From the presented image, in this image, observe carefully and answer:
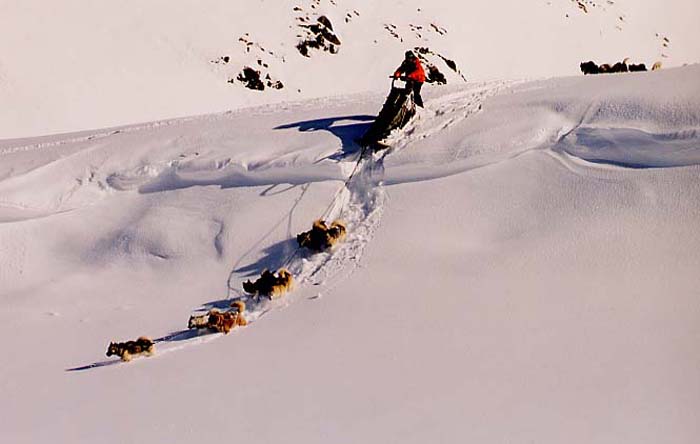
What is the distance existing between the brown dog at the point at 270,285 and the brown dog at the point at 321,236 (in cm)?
57

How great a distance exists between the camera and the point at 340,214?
276 inches

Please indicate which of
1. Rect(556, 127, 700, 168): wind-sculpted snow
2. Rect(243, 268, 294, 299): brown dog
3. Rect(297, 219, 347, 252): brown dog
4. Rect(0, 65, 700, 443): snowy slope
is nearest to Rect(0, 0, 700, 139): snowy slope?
Rect(0, 65, 700, 443): snowy slope

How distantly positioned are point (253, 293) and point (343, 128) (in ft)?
9.95

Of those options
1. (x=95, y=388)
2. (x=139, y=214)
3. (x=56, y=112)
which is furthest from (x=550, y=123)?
(x=56, y=112)

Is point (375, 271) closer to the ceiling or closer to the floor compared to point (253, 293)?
closer to the floor

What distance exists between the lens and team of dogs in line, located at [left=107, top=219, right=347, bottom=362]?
5219 mm

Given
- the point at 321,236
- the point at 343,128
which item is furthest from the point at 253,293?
the point at 343,128

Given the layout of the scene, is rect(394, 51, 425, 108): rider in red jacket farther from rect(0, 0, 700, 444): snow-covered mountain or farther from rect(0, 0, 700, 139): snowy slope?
rect(0, 0, 700, 139): snowy slope

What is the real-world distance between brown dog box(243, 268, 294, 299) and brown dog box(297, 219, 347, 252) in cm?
57

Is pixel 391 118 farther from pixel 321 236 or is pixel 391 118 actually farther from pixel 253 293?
pixel 253 293

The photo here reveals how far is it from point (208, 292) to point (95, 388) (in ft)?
5.23

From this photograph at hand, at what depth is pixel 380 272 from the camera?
590 centimetres

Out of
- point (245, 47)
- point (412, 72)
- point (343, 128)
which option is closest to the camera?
point (412, 72)

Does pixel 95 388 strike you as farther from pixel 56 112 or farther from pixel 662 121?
pixel 56 112
